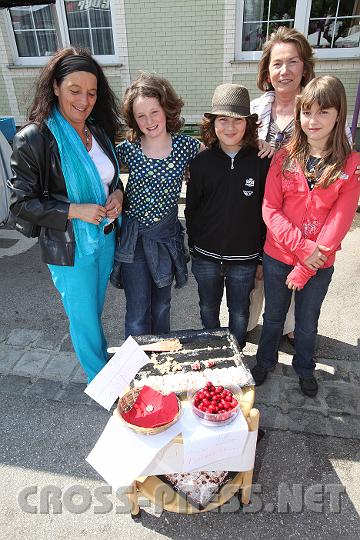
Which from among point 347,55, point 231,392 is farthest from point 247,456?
point 347,55

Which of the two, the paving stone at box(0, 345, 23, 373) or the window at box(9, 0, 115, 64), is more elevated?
the window at box(9, 0, 115, 64)

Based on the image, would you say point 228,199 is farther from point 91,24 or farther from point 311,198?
point 91,24

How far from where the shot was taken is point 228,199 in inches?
89.1

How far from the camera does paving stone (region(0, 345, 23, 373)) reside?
3057 millimetres

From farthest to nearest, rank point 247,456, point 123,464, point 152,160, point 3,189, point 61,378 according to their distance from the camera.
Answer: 1. point 3,189
2. point 61,378
3. point 152,160
4. point 247,456
5. point 123,464

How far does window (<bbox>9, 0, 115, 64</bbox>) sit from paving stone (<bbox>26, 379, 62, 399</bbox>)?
21.4ft

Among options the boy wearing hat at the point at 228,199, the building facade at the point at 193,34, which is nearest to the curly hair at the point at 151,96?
the boy wearing hat at the point at 228,199

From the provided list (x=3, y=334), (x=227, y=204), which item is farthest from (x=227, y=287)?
(x=3, y=334)

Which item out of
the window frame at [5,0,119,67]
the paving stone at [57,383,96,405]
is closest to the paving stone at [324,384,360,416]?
the paving stone at [57,383,96,405]

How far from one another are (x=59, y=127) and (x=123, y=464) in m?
1.62

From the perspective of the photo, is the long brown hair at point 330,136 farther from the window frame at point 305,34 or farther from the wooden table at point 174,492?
the window frame at point 305,34

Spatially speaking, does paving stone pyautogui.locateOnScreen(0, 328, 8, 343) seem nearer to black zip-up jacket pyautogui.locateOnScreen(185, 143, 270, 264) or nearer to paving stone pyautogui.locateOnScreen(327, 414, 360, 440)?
black zip-up jacket pyautogui.locateOnScreen(185, 143, 270, 264)

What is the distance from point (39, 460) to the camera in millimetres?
2311

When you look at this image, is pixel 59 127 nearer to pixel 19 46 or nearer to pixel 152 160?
pixel 152 160
